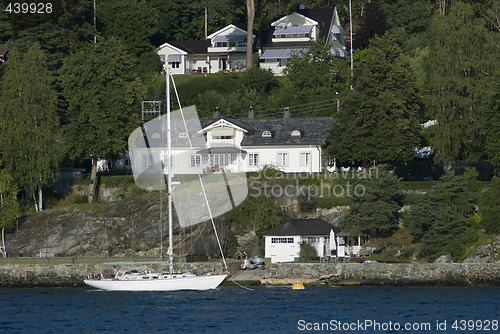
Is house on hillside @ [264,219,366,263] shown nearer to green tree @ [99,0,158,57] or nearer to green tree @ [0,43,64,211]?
green tree @ [0,43,64,211]

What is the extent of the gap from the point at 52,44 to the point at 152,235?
1116 inches

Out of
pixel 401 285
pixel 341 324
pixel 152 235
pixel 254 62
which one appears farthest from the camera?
pixel 254 62

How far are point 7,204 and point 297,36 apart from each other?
131ft

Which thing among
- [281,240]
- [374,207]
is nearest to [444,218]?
[374,207]

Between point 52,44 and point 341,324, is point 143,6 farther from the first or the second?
point 341,324

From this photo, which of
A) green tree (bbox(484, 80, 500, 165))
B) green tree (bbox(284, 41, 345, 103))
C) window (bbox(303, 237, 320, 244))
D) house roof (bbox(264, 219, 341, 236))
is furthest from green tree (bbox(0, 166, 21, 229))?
green tree (bbox(484, 80, 500, 165))

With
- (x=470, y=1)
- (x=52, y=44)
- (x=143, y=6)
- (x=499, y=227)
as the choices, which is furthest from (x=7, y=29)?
(x=499, y=227)

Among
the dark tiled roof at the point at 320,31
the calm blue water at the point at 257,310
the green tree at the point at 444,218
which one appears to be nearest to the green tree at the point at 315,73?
the dark tiled roof at the point at 320,31

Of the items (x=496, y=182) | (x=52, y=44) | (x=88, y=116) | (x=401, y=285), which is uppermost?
(x=52, y=44)

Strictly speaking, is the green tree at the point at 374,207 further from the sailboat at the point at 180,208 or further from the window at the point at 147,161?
the window at the point at 147,161

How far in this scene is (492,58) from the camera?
2581 inches

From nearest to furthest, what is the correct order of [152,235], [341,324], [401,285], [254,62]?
[341,324]
[401,285]
[152,235]
[254,62]

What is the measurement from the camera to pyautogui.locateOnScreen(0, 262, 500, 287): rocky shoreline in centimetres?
5362

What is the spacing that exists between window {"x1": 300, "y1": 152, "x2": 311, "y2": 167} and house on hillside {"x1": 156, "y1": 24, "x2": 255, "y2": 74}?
25.8 m
